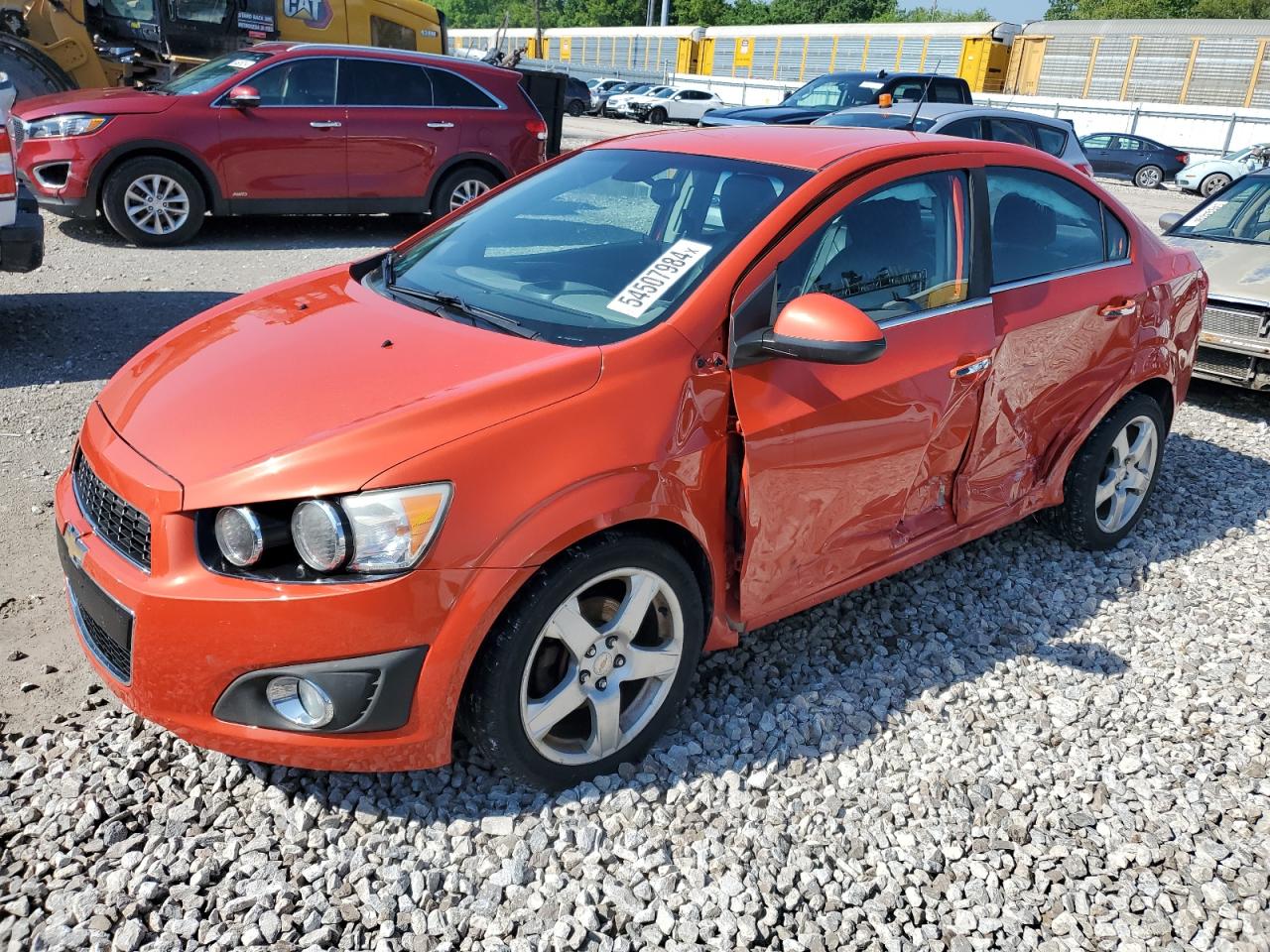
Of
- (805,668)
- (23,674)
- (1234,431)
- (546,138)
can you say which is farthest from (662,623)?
(546,138)

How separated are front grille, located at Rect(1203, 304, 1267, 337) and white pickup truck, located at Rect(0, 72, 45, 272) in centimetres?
704

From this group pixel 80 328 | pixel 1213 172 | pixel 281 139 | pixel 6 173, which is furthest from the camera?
pixel 1213 172

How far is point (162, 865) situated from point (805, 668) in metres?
2.02

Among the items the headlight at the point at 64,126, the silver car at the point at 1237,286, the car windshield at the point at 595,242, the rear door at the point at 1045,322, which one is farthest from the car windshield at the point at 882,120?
the car windshield at the point at 595,242

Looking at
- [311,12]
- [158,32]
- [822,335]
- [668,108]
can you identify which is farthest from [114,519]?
[668,108]

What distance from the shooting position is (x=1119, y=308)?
408cm

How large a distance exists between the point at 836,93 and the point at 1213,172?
1377 cm

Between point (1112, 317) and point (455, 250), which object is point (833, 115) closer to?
point (1112, 317)

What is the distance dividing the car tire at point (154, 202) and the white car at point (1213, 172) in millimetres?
22397

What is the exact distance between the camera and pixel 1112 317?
160 inches

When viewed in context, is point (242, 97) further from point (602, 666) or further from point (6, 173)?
point (602, 666)

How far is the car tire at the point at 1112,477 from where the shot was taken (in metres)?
4.22

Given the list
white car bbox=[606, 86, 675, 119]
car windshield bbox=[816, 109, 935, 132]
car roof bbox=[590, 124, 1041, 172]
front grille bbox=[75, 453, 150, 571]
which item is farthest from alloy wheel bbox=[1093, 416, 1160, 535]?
white car bbox=[606, 86, 675, 119]

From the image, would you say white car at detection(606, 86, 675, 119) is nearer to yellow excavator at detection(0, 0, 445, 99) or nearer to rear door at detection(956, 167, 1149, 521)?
yellow excavator at detection(0, 0, 445, 99)
